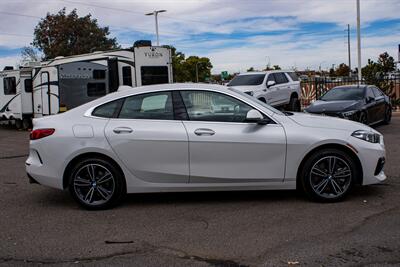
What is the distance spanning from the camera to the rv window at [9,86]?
74.8 ft

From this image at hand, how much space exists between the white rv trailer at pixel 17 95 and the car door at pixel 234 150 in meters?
17.2

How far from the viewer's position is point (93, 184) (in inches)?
257

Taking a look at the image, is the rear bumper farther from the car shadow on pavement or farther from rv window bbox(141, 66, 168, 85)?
rv window bbox(141, 66, 168, 85)

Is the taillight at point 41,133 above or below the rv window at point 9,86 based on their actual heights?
below

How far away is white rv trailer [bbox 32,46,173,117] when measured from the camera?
19297 millimetres

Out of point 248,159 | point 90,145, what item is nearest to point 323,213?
point 248,159

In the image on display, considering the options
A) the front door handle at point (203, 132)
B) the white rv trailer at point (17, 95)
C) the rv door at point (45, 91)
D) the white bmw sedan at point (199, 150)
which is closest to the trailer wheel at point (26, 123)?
the white rv trailer at point (17, 95)

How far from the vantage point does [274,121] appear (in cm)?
646

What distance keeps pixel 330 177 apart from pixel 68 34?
3952 cm

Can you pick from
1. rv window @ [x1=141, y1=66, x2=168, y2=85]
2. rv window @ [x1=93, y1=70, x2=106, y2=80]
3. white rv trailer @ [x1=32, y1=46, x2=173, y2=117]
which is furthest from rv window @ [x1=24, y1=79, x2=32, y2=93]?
rv window @ [x1=141, y1=66, x2=168, y2=85]

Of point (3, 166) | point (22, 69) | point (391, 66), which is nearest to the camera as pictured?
point (3, 166)

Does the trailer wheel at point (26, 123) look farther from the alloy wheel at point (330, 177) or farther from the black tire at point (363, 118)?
the alloy wheel at point (330, 177)

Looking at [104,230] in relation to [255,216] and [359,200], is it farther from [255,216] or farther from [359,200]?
[359,200]

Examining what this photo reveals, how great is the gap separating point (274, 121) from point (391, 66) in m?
20.2
